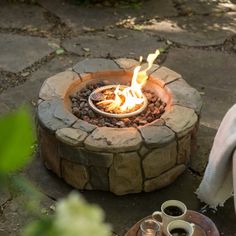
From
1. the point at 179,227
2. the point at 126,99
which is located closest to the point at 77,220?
the point at 179,227

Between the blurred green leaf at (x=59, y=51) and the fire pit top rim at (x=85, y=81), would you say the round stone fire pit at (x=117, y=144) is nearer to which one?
the fire pit top rim at (x=85, y=81)

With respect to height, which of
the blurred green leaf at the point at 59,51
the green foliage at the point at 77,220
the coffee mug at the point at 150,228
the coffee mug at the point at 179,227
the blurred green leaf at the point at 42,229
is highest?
the green foliage at the point at 77,220

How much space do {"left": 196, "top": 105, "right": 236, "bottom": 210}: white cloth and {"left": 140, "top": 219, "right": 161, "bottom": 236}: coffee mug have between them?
39 centimetres

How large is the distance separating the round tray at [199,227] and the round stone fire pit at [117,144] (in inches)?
13.1

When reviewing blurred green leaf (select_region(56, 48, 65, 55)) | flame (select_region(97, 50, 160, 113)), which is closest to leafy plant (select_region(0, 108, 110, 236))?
flame (select_region(97, 50, 160, 113))

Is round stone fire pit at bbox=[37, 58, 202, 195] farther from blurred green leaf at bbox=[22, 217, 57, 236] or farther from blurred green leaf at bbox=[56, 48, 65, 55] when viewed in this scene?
blurred green leaf at bbox=[22, 217, 57, 236]

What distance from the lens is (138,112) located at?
2.73 m

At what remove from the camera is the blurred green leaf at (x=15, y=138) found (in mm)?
354

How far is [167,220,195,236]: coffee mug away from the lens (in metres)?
2.19

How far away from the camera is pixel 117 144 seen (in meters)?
2.45

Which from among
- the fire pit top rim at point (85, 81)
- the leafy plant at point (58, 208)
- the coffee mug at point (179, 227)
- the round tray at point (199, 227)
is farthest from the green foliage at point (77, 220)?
the fire pit top rim at point (85, 81)

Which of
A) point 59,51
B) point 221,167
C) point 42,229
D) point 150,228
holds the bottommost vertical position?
point 59,51

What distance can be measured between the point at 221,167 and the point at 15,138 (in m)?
2.15

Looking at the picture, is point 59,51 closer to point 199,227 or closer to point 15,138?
point 199,227
